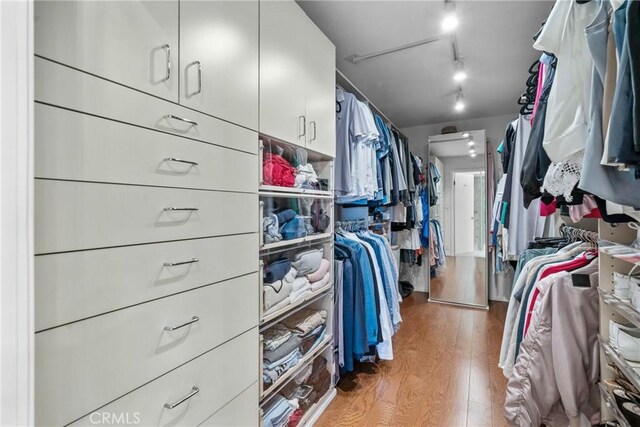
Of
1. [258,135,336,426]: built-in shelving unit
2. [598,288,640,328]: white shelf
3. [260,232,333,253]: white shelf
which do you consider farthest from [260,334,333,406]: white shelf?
[598,288,640,328]: white shelf

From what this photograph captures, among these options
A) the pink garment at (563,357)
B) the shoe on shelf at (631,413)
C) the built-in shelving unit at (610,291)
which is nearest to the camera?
the shoe on shelf at (631,413)

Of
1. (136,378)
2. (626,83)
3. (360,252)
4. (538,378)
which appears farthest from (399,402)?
(626,83)

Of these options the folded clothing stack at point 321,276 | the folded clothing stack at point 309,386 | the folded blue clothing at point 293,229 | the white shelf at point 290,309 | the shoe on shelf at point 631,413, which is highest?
the folded blue clothing at point 293,229

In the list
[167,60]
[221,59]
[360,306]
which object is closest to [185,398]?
[167,60]

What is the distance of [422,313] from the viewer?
3480mm

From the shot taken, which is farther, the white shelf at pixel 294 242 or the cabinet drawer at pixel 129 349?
the white shelf at pixel 294 242

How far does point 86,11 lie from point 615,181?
1.42 meters

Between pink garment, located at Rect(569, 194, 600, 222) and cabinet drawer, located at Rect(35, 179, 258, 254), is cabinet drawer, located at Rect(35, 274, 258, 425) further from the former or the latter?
pink garment, located at Rect(569, 194, 600, 222)

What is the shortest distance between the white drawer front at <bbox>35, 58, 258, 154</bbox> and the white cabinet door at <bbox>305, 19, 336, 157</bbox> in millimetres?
703

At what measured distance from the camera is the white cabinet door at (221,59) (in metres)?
0.96

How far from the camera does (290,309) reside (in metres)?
1.51

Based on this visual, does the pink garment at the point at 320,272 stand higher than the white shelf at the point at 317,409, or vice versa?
the pink garment at the point at 320,272

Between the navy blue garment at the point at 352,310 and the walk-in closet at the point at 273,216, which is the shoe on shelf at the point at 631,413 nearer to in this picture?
the walk-in closet at the point at 273,216

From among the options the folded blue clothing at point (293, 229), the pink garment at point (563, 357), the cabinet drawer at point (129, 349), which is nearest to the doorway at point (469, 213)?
the pink garment at point (563, 357)
